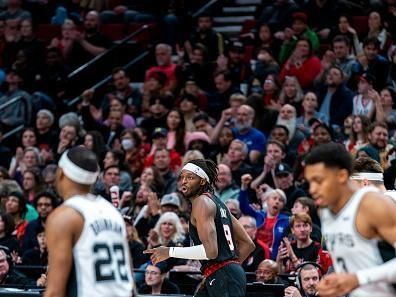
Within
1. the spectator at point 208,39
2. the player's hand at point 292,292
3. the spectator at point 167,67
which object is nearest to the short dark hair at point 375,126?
the player's hand at point 292,292

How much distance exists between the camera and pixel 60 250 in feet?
Result: 23.2

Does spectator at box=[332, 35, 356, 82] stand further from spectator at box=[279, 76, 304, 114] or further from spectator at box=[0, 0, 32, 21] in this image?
spectator at box=[0, 0, 32, 21]

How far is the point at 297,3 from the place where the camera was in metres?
19.5

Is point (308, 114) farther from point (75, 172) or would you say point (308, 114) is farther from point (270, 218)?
point (75, 172)

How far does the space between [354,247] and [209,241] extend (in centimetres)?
267

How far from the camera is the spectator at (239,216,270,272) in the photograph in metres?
12.6

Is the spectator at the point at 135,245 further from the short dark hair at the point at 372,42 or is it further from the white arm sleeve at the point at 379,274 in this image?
the white arm sleeve at the point at 379,274

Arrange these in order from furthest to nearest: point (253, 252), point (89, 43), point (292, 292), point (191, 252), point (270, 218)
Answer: point (89, 43)
point (270, 218)
point (253, 252)
point (292, 292)
point (191, 252)

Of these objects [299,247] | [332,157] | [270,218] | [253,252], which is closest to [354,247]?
[332,157]

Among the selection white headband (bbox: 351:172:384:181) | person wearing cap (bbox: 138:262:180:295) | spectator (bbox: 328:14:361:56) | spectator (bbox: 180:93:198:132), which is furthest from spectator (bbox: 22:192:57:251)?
white headband (bbox: 351:172:384:181)

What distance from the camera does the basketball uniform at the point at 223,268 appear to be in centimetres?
979

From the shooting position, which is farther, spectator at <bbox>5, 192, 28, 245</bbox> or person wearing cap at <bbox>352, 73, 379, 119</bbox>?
person wearing cap at <bbox>352, 73, 379, 119</bbox>

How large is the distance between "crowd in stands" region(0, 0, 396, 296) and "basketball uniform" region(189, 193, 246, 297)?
1.36 m

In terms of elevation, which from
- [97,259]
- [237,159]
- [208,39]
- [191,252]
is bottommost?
[237,159]
